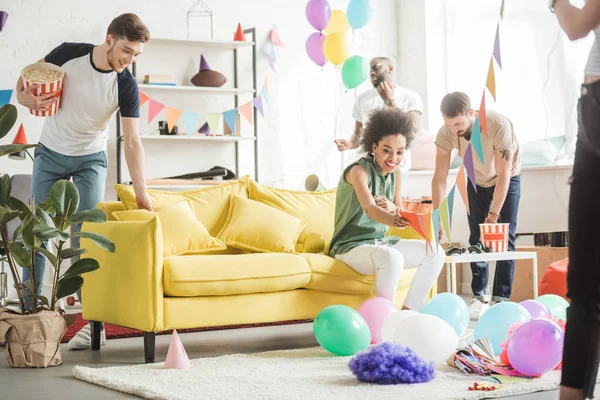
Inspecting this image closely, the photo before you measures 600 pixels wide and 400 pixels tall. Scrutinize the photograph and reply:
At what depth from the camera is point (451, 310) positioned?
3.06 meters

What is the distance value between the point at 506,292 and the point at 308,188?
A: 4.95 feet

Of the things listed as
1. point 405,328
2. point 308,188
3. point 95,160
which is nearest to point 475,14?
point 308,188

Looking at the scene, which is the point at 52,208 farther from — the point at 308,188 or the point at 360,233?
the point at 308,188

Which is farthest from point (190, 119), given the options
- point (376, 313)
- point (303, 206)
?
point (376, 313)

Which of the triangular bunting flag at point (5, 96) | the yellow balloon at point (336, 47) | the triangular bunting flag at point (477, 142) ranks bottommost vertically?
the triangular bunting flag at point (477, 142)

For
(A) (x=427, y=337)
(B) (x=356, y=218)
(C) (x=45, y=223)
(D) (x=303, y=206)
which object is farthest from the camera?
(D) (x=303, y=206)

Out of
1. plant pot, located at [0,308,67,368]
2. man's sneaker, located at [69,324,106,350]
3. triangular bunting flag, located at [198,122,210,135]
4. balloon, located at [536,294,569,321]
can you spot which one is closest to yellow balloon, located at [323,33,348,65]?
triangular bunting flag, located at [198,122,210,135]

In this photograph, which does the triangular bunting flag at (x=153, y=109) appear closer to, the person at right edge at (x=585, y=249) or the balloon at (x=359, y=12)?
the balloon at (x=359, y=12)

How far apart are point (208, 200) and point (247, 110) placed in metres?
2.20

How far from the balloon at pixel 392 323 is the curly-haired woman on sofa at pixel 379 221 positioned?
18.8 inches

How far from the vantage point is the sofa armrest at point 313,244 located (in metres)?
3.77

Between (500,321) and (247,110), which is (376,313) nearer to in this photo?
(500,321)

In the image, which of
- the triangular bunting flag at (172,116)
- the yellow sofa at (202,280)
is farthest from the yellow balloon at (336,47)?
the yellow sofa at (202,280)

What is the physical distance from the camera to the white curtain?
544cm
